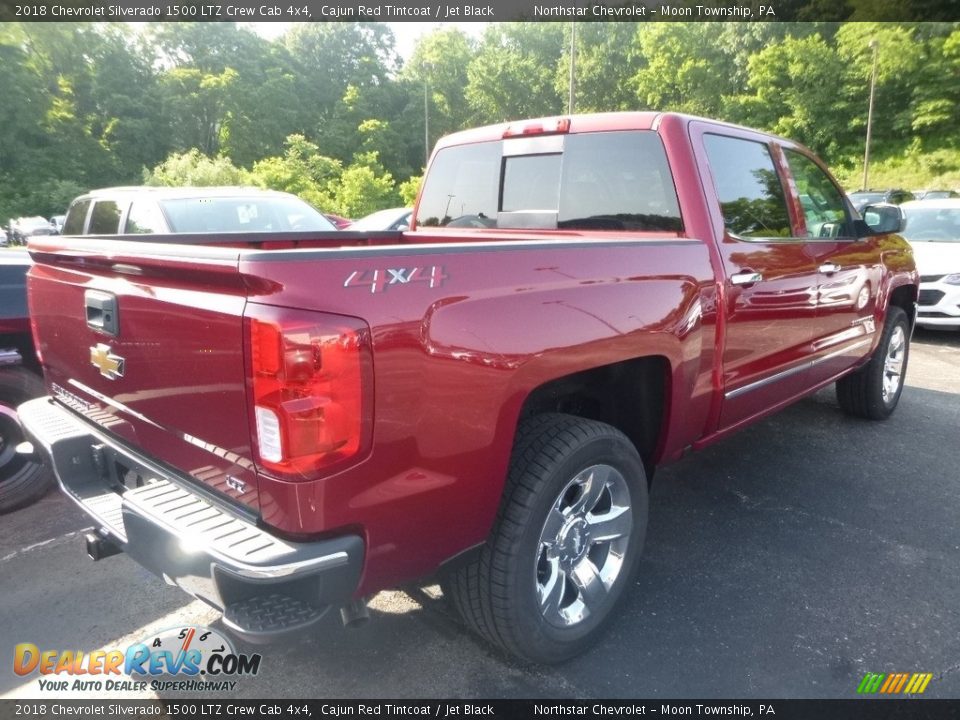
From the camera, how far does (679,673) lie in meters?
2.38

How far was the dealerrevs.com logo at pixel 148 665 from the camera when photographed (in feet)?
7.80

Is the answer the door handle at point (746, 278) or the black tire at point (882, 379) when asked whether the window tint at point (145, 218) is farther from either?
the black tire at point (882, 379)

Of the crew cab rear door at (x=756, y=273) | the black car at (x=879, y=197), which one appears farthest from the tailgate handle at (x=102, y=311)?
the black car at (x=879, y=197)

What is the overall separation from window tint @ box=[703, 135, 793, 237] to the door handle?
0.65 feet

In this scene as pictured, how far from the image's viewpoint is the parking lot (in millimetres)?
2348

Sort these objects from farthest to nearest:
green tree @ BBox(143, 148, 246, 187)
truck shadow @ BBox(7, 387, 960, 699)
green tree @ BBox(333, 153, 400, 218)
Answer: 1. green tree @ BBox(333, 153, 400, 218)
2. green tree @ BBox(143, 148, 246, 187)
3. truck shadow @ BBox(7, 387, 960, 699)

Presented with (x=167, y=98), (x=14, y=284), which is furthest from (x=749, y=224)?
(x=167, y=98)

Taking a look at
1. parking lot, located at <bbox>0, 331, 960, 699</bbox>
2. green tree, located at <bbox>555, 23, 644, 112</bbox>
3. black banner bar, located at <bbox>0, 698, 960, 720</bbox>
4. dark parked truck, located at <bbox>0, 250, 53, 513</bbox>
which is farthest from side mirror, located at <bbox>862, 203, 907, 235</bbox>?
green tree, located at <bbox>555, 23, 644, 112</bbox>

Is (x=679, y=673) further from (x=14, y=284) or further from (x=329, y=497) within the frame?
(x=14, y=284)

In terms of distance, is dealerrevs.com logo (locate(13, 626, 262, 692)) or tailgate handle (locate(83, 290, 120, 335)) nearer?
tailgate handle (locate(83, 290, 120, 335))

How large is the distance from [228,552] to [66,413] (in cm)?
140

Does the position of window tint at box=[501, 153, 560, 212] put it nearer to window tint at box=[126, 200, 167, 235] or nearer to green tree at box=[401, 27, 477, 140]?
window tint at box=[126, 200, 167, 235]

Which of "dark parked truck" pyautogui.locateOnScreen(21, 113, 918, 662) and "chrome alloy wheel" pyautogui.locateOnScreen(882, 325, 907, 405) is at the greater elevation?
"dark parked truck" pyautogui.locateOnScreen(21, 113, 918, 662)

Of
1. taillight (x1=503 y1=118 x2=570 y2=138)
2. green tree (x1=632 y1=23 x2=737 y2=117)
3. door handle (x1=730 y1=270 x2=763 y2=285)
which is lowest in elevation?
door handle (x1=730 y1=270 x2=763 y2=285)
